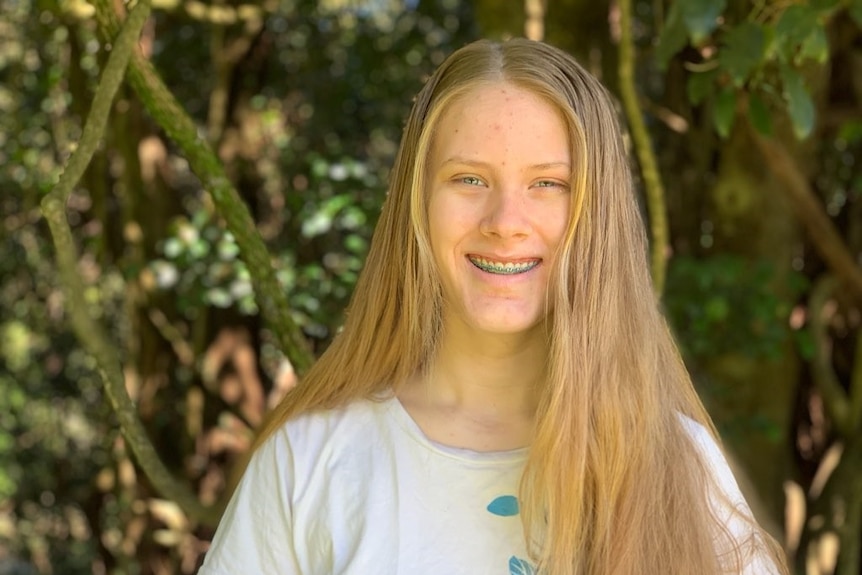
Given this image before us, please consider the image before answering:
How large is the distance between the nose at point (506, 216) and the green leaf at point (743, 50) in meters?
0.60

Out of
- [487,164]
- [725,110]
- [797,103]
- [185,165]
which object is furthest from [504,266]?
[185,165]

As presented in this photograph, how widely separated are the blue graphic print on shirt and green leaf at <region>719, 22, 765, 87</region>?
0.77 meters

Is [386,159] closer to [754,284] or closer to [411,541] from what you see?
[754,284]

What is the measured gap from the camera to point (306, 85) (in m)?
3.42

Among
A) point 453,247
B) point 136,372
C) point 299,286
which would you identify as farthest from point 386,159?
point 453,247

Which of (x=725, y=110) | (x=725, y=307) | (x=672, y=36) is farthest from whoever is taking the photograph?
(x=725, y=307)

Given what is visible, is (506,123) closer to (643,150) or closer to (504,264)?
(504,264)

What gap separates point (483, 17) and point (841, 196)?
1.07 m

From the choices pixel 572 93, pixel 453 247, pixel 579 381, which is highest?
pixel 572 93

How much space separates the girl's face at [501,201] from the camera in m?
1.33

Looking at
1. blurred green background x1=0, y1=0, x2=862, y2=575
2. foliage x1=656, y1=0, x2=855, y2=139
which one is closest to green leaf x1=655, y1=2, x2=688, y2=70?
foliage x1=656, y1=0, x2=855, y2=139

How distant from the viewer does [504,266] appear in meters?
1.34

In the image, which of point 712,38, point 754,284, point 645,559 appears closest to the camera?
point 645,559

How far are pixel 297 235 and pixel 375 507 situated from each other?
1752 mm
